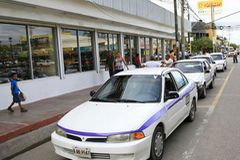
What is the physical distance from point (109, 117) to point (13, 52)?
22.5 feet

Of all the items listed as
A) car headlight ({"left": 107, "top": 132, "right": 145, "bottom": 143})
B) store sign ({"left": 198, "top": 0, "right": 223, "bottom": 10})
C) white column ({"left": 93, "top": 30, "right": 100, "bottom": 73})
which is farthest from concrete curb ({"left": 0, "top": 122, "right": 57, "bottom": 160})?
store sign ({"left": 198, "top": 0, "right": 223, "bottom": 10})

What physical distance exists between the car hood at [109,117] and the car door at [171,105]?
16.1 inches

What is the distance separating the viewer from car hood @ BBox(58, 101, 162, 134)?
4.26 metres

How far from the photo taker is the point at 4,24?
9.78 metres

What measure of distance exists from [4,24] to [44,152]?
5745 millimetres

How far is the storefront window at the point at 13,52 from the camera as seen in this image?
384 inches

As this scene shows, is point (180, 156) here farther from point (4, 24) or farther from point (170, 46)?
point (170, 46)

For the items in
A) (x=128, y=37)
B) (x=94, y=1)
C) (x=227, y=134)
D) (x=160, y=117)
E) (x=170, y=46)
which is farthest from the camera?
(x=170, y=46)

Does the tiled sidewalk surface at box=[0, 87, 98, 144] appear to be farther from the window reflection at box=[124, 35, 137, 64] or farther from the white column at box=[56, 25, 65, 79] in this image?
the window reflection at box=[124, 35, 137, 64]

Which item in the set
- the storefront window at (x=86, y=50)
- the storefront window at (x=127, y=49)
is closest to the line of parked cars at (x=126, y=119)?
the storefront window at (x=86, y=50)

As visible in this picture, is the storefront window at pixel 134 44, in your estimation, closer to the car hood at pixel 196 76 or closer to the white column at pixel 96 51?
the white column at pixel 96 51

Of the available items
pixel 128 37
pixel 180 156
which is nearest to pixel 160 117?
pixel 180 156

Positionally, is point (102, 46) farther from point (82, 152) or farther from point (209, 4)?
point (209, 4)

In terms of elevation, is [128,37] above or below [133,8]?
below
